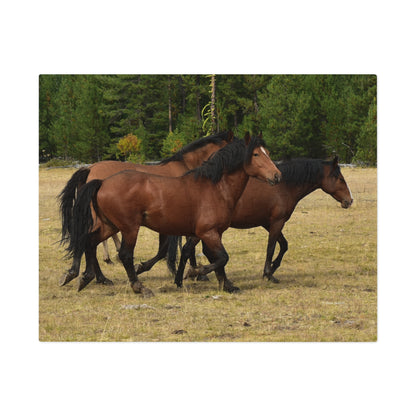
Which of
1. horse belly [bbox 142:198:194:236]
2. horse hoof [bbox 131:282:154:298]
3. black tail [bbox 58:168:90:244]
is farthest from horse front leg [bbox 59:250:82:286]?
horse belly [bbox 142:198:194:236]

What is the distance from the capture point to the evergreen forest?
1066cm

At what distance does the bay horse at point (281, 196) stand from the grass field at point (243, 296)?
1.10 ft

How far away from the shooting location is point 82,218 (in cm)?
947

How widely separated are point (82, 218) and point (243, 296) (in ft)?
8.79

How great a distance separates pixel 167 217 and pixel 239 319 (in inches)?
76.5

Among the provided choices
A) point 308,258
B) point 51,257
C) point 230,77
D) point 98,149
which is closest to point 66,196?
point 98,149

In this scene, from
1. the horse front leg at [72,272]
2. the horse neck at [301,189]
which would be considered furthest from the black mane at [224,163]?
the horse front leg at [72,272]

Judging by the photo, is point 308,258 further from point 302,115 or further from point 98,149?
point 98,149

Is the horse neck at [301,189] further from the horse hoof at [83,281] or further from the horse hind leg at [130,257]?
the horse hoof at [83,281]

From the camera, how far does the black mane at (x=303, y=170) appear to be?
1100cm

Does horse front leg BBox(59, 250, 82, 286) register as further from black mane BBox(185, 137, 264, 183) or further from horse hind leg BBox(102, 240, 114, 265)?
black mane BBox(185, 137, 264, 183)

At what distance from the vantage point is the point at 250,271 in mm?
11469

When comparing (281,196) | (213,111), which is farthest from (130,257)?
(213,111)

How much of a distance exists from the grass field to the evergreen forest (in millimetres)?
684
